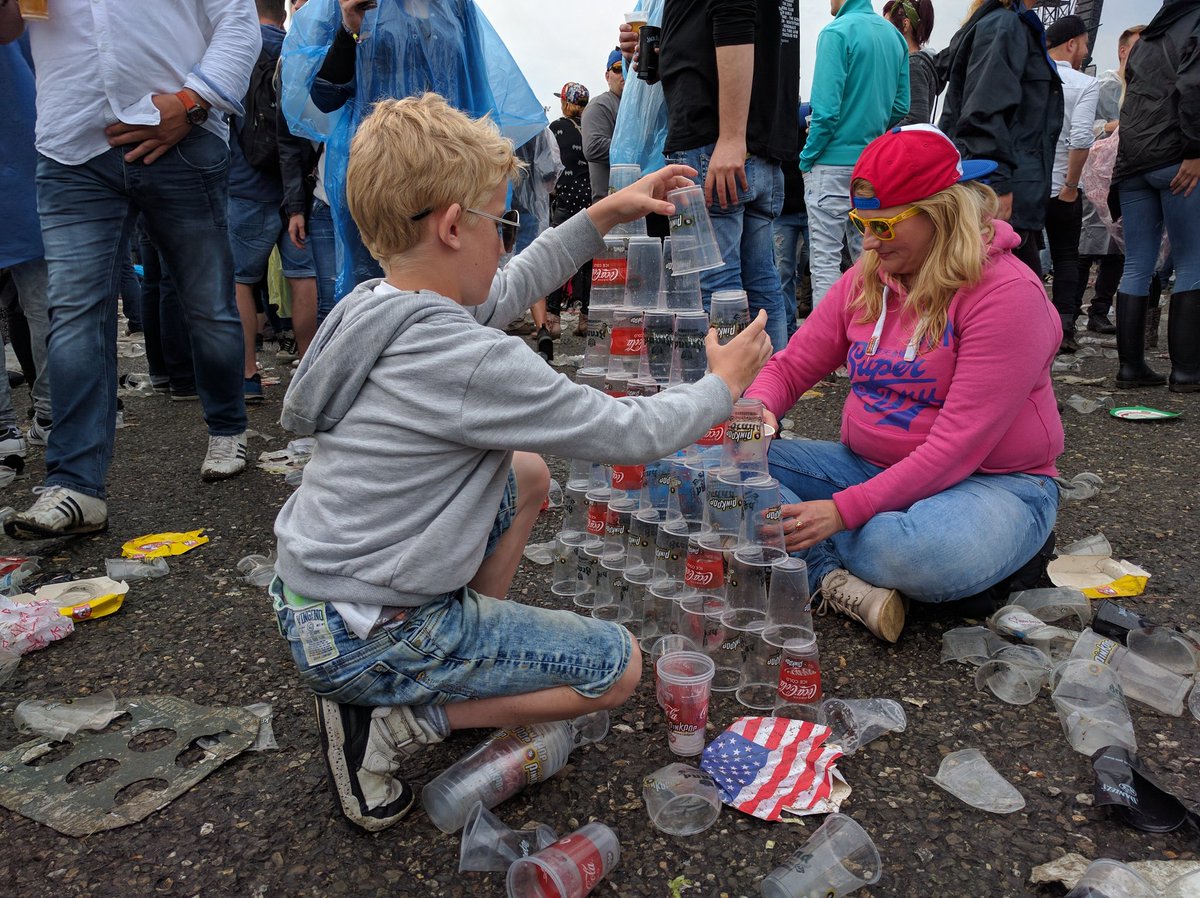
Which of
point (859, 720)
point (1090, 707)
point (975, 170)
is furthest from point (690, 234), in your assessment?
point (1090, 707)

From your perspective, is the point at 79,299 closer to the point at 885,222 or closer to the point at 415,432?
the point at 415,432

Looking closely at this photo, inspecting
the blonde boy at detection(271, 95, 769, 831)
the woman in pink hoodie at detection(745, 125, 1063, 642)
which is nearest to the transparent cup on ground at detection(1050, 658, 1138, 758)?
the woman in pink hoodie at detection(745, 125, 1063, 642)

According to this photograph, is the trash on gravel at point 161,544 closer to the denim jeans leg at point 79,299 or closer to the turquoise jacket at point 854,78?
the denim jeans leg at point 79,299

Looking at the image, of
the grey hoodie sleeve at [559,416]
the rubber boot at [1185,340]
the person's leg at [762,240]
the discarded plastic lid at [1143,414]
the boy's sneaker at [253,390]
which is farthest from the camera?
the boy's sneaker at [253,390]

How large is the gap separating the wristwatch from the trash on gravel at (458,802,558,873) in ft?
9.79

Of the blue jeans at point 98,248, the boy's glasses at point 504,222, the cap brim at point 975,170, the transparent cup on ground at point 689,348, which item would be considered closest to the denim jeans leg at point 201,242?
the blue jeans at point 98,248

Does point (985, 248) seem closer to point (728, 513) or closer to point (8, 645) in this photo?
point (728, 513)

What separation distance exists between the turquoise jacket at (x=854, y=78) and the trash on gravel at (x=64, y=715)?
4298 millimetres

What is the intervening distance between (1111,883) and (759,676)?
95 centimetres

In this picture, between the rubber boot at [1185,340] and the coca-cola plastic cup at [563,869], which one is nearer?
the coca-cola plastic cup at [563,869]

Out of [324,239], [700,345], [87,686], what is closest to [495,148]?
[700,345]

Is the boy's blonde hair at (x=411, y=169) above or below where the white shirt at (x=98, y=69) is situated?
below

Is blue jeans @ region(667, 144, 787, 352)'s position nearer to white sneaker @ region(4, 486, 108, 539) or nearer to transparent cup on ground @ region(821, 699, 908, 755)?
transparent cup on ground @ region(821, 699, 908, 755)

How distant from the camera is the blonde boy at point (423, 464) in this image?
1.64 meters
